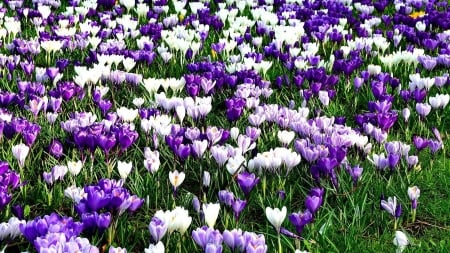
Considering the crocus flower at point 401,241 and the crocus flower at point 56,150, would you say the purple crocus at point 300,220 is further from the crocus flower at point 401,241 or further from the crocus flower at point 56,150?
the crocus flower at point 56,150

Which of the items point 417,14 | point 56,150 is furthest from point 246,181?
point 417,14

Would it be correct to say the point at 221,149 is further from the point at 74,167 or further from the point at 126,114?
the point at 126,114

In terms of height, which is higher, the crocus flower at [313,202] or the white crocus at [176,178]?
the crocus flower at [313,202]

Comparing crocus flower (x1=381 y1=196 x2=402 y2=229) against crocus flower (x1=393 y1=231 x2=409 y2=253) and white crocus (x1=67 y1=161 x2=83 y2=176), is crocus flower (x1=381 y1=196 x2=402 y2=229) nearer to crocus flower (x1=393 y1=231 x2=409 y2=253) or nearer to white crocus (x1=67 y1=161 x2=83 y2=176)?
crocus flower (x1=393 y1=231 x2=409 y2=253)

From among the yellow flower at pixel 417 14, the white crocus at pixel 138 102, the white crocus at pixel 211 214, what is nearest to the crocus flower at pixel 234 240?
the white crocus at pixel 211 214

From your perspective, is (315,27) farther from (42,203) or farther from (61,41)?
(42,203)

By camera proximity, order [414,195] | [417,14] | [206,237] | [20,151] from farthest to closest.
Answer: [417,14]
[20,151]
[414,195]
[206,237]

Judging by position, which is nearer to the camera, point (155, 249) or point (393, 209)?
point (155, 249)

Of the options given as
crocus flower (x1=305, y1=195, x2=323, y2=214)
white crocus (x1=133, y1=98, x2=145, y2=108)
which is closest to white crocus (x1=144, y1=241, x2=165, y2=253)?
crocus flower (x1=305, y1=195, x2=323, y2=214)
